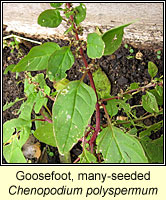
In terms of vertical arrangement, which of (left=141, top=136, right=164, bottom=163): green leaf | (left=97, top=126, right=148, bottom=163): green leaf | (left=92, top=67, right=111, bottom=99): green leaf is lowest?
(left=141, top=136, right=164, bottom=163): green leaf

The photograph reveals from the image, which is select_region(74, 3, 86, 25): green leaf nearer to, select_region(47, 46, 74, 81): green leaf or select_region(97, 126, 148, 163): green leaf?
select_region(47, 46, 74, 81): green leaf

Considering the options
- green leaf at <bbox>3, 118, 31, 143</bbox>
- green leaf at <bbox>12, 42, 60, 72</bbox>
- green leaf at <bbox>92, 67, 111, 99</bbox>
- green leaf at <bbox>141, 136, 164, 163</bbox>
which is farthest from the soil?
green leaf at <bbox>12, 42, 60, 72</bbox>

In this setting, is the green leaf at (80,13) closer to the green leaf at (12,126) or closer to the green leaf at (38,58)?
the green leaf at (38,58)

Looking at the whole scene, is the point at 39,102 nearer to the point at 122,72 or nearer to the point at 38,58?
the point at 38,58

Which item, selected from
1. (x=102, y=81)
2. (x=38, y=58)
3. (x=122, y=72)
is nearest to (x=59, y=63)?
(x=38, y=58)

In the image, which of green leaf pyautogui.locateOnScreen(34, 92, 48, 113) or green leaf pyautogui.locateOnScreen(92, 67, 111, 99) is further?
green leaf pyautogui.locateOnScreen(92, 67, 111, 99)

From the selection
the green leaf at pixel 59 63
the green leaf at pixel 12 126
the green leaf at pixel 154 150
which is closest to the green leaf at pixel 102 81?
the green leaf at pixel 154 150

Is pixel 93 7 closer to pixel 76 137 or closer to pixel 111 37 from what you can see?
pixel 111 37

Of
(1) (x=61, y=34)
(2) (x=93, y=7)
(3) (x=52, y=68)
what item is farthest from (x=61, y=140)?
(1) (x=61, y=34)
